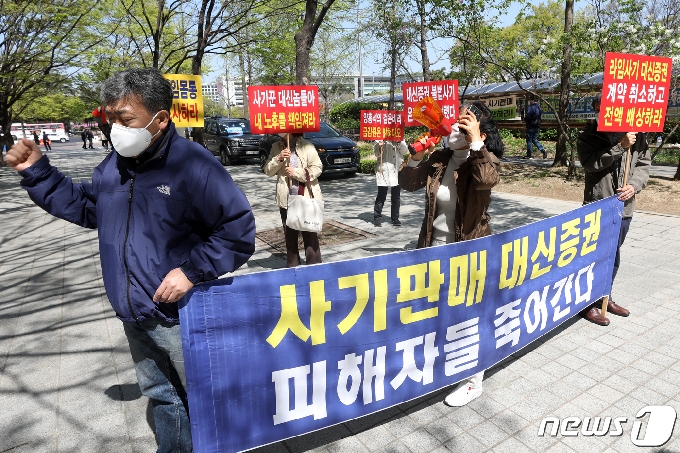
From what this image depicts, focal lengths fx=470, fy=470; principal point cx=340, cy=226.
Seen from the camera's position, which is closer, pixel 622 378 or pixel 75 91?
pixel 622 378

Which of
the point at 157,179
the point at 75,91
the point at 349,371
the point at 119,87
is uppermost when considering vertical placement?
the point at 75,91

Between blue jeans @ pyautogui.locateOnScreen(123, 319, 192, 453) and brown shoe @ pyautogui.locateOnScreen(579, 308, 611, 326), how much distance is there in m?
3.51

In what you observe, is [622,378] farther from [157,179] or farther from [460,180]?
[157,179]

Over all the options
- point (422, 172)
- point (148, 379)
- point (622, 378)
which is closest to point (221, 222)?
point (148, 379)

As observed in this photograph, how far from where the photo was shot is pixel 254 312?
7.18ft

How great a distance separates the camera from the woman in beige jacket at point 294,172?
5.06 meters

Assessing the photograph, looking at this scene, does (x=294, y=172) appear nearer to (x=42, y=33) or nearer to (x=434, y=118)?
(x=434, y=118)

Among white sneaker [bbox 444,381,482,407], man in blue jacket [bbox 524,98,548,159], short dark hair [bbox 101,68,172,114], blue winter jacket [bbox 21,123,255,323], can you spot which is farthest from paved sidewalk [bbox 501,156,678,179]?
short dark hair [bbox 101,68,172,114]

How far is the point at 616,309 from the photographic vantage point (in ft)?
14.1

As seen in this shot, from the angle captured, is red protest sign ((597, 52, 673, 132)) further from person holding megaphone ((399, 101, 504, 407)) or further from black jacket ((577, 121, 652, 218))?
person holding megaphone ((399, 101, 504, 407))

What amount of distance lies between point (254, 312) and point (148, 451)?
123 cm

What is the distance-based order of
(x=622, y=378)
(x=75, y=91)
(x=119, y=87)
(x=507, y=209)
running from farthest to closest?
1. (x=75, y=91)
2. (x=507, y=209)
3. (x=622, y=378)
4. (x=119, y=87)

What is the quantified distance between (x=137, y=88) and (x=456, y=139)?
1900 millimetres

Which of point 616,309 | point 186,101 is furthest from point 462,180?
point 186,101
